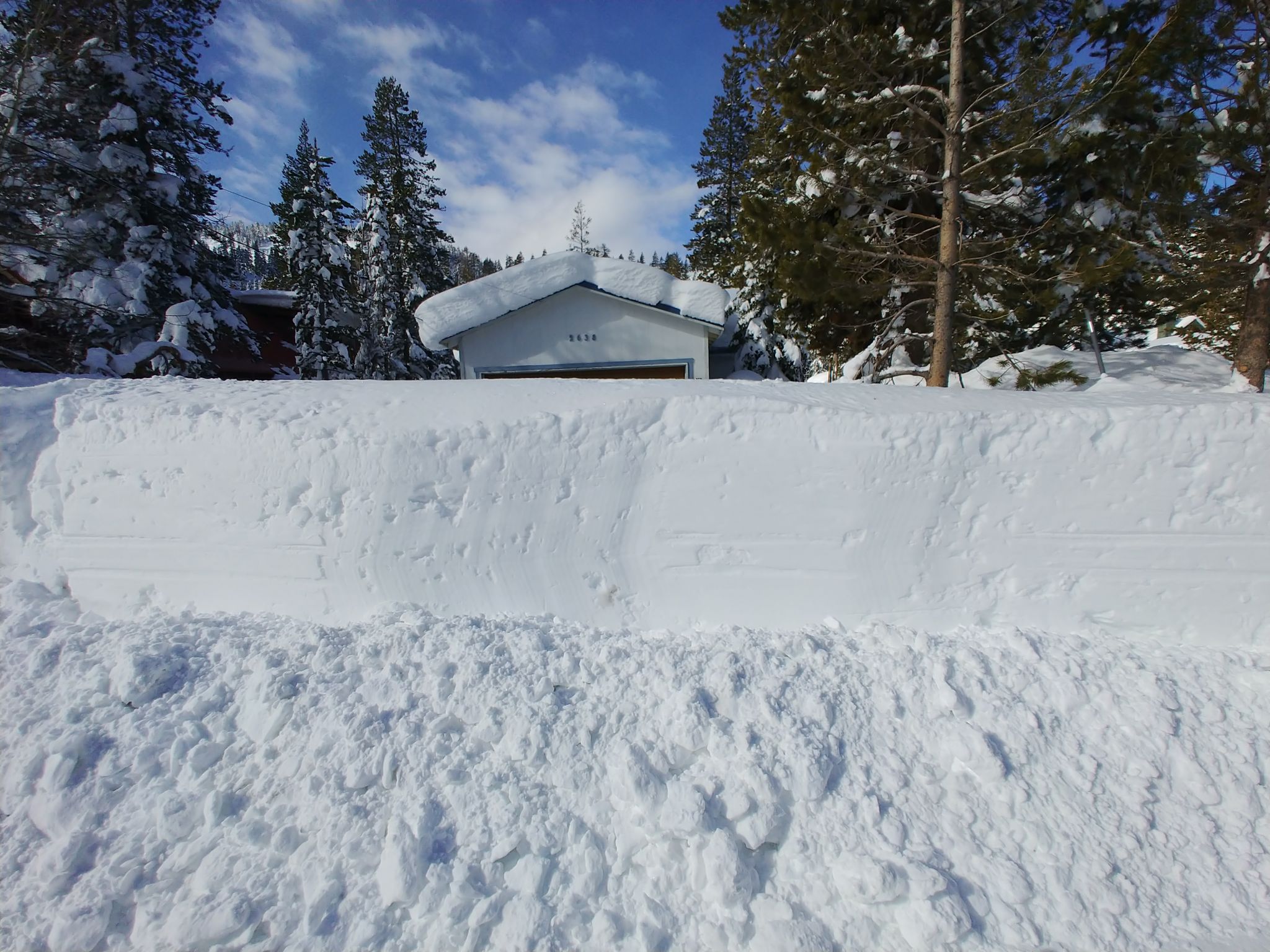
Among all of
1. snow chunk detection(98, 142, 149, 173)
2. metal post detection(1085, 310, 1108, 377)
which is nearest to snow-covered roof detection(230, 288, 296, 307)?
snow chunk detection(98, 142, 149, 173)

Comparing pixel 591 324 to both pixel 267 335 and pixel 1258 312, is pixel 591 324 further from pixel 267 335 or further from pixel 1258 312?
pixel 267 335

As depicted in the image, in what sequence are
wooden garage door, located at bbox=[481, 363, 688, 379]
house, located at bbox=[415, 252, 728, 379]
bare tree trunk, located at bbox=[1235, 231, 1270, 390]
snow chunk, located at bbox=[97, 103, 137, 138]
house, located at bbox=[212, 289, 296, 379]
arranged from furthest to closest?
house, located at bbox=[212, 289, 296, 379] → wooden garage door, located at bbox=[481, 363, 688, 379] → house, located at bbox=[415, 252, 728, 379] → snow chunk, located at bbox=[97, 103, 137, 138] → bare tree trunk, located at bbox=[1235, 231, 1270, 390]

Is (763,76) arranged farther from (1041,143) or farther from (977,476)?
(977,476)

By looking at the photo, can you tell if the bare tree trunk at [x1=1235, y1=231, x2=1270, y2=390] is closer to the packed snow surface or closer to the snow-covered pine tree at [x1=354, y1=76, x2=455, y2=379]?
the packed snow surface

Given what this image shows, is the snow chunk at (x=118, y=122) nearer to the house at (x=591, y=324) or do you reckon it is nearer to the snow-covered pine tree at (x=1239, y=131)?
the house at (x=591, y=324)

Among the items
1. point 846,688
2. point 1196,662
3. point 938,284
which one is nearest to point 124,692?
point 846,688

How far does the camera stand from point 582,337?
11008 mm

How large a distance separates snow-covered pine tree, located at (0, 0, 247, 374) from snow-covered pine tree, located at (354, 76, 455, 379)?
6.03m

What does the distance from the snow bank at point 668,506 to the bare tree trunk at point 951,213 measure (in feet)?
10.8

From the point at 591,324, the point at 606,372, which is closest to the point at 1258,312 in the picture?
the point at 606,372

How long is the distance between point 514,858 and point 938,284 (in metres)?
8.16

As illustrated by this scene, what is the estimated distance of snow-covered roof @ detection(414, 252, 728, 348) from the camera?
408 inches

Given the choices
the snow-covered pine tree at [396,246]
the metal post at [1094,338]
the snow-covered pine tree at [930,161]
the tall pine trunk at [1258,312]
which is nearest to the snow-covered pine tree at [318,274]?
the snow-covered pine tree at [396,246]

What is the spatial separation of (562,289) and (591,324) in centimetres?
88
